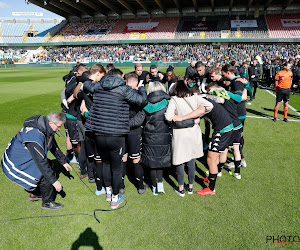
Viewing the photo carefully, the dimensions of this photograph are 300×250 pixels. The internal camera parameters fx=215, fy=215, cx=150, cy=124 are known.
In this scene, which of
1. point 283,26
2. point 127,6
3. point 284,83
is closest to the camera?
point 284,83

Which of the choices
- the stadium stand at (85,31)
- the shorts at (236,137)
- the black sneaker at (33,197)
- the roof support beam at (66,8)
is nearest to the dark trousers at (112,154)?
the black sneaker at (33,197)

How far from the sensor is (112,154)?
10.6 ft

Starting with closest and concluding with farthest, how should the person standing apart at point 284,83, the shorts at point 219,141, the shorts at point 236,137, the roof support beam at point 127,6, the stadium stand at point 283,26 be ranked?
1. the shorts at point 219,141
2. the shorts at point 236,137
3. the person standing apart at point 284,83
4. the stadium stand at point 283,26
5. the roof support beam at point 127,6

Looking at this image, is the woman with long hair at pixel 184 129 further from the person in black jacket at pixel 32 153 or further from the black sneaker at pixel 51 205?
the black sneaker at pixel 51 205

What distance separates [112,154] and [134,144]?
0.47 metres

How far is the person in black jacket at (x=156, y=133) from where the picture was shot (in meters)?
3.35

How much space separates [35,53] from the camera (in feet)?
163

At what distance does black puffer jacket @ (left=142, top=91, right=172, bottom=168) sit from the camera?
3379 millimetres

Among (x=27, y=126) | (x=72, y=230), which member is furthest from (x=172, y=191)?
(x=27, y=126)

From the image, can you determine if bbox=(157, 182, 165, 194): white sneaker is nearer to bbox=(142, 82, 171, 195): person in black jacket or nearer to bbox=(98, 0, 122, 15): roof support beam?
bbox=(142, 82, 171, 195): person in black jacket

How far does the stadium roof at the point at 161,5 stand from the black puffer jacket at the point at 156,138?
40895 millimetres

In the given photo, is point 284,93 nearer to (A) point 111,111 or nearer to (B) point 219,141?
(B) point 219,141

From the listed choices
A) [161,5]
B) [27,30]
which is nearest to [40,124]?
[161,5]

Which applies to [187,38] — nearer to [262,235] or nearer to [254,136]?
[254,136]
